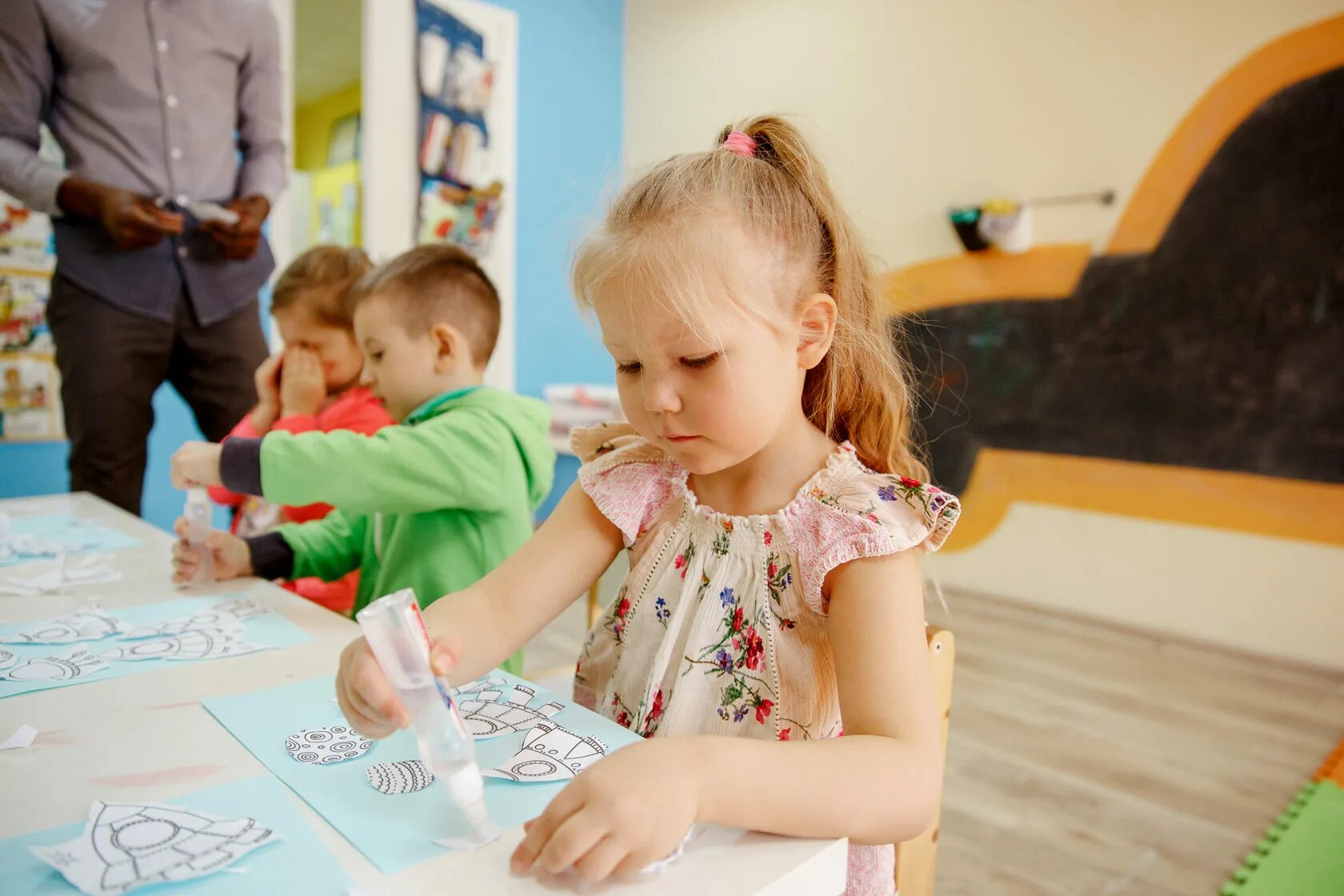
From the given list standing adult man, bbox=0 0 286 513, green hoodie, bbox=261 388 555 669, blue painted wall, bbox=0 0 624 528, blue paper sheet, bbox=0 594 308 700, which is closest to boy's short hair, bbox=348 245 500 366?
green hoodie, bbox=261 388 555 669

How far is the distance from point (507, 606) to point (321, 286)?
0.97m

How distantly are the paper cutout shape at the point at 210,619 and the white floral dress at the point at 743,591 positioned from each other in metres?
0.34

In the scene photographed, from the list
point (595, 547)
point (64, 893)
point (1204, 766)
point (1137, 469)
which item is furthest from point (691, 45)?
point (64, 893)

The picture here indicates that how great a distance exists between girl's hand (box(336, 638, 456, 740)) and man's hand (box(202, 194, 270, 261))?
5.81ft

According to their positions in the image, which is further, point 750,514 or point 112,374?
point 112,374

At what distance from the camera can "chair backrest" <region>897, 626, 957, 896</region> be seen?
0.73 meters

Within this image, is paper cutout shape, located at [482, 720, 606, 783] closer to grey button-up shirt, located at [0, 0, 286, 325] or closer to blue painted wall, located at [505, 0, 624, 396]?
grey button-up shirt, located at [0, 0, 286, 325]

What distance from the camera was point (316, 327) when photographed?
1.51 metres

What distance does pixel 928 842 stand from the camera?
774 millimetres

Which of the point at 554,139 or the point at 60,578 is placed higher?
the point at 554,139

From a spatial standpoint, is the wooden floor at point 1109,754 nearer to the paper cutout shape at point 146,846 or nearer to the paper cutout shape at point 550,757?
the paper cutout shape at point 550,757

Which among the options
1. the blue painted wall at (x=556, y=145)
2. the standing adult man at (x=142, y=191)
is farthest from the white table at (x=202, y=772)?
the blue painted wall at (x=556, y=145)

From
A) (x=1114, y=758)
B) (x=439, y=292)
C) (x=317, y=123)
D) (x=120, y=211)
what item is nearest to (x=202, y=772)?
(x=439, y=292)

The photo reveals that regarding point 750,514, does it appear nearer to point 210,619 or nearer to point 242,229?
point 210,619
